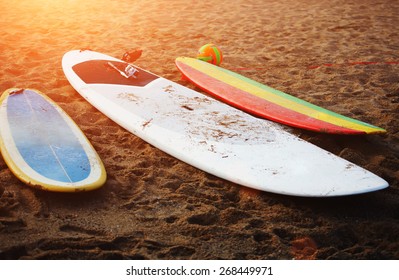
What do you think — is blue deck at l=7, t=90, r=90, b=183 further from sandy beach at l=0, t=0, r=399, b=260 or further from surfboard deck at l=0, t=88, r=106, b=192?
sandy beach at l=0, t=0, r=399, b=260

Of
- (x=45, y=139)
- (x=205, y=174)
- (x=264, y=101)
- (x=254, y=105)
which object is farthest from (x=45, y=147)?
(x=264, y=101)

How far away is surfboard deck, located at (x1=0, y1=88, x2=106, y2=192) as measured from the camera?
2.50 meters

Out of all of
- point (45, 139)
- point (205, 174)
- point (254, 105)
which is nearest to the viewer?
point (205, 174)

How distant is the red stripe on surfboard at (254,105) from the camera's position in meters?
3.14

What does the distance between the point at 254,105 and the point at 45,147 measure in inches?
65.2

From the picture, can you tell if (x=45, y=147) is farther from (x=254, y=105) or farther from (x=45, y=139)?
(x=254, y=105)

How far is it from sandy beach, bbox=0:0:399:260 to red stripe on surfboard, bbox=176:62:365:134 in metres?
0.09

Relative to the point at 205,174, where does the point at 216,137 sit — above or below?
above

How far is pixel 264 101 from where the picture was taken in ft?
11.8

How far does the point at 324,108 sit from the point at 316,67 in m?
1.10

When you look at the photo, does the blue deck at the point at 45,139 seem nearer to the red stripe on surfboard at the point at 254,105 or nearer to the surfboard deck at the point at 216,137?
the surfboard deck at the point at 216,137

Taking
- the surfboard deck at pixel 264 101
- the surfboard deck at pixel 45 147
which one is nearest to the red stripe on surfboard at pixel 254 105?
the surfboard deck at pixel 264 101
